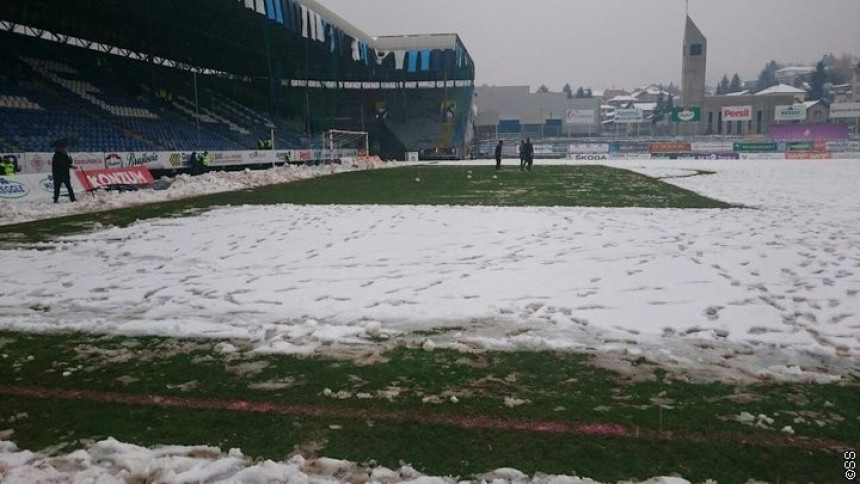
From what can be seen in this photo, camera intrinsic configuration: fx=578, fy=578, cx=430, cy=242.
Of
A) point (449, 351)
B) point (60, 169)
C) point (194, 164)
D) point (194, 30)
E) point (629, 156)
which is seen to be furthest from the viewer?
point (629, 156)

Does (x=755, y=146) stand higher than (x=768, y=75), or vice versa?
(x=768, y=75)

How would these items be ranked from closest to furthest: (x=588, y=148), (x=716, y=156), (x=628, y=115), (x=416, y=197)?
(x=416, y=197) → (x=716, y=156) → (x=588, y=148) → (x=628, y=115)

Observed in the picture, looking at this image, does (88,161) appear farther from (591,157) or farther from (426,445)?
(591,157)

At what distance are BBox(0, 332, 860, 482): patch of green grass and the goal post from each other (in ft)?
122

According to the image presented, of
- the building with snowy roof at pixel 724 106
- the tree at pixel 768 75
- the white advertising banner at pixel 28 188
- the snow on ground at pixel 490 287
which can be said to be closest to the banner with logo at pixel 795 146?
Answer: the building with snowy roof at pixel 724 106

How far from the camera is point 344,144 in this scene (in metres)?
53.7

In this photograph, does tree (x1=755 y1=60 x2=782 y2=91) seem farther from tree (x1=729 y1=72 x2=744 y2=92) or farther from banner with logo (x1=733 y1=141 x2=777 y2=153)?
banner with logo (x1=733 y1=141 x2=777 y2=153)

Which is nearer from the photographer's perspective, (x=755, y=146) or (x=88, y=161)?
(x=88, y=161)

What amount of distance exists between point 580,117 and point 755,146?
38744 millimetres

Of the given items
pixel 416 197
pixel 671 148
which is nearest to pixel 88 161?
pixel 416 197

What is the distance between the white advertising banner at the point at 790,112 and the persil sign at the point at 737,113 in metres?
3.57

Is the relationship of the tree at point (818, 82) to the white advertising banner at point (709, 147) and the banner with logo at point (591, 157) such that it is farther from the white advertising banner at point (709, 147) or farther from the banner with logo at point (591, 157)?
the banner with logo at point (591, 157)

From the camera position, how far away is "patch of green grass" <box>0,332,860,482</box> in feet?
9.74

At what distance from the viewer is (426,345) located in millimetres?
4781
